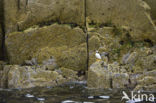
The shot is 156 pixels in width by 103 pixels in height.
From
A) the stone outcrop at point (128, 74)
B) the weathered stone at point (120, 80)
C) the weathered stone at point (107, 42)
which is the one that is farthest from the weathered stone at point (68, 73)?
the weathered stone at point (120, 80)

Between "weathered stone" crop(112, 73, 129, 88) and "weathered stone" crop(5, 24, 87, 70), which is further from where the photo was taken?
"weathered stone" crop(5, 24, 87, 70)

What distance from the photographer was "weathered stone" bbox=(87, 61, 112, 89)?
7078 millimetres

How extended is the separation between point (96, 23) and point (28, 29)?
8.35ft

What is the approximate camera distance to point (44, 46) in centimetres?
889

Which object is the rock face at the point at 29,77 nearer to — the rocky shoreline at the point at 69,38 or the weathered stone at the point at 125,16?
the rocky shoreline at the point at 69,38

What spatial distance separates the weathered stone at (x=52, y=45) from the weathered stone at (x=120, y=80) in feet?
6.77

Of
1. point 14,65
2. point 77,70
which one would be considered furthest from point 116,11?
point 14,65

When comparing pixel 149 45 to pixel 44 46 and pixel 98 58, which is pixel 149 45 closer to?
pixel 98 58

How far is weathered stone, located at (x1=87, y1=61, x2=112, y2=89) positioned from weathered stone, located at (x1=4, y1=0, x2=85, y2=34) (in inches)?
101

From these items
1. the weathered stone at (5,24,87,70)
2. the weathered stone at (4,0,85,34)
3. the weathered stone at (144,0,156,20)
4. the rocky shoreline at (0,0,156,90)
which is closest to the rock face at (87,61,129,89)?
the rocky shoreline at (0,0,156,90)

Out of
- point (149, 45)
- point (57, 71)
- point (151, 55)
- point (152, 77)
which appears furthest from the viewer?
point (57, 71)

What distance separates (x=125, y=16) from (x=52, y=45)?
285cm

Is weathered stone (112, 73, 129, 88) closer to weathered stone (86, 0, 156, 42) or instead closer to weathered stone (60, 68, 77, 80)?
weathered stone (86, 0, 156, 42)

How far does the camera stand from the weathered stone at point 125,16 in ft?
26.7
